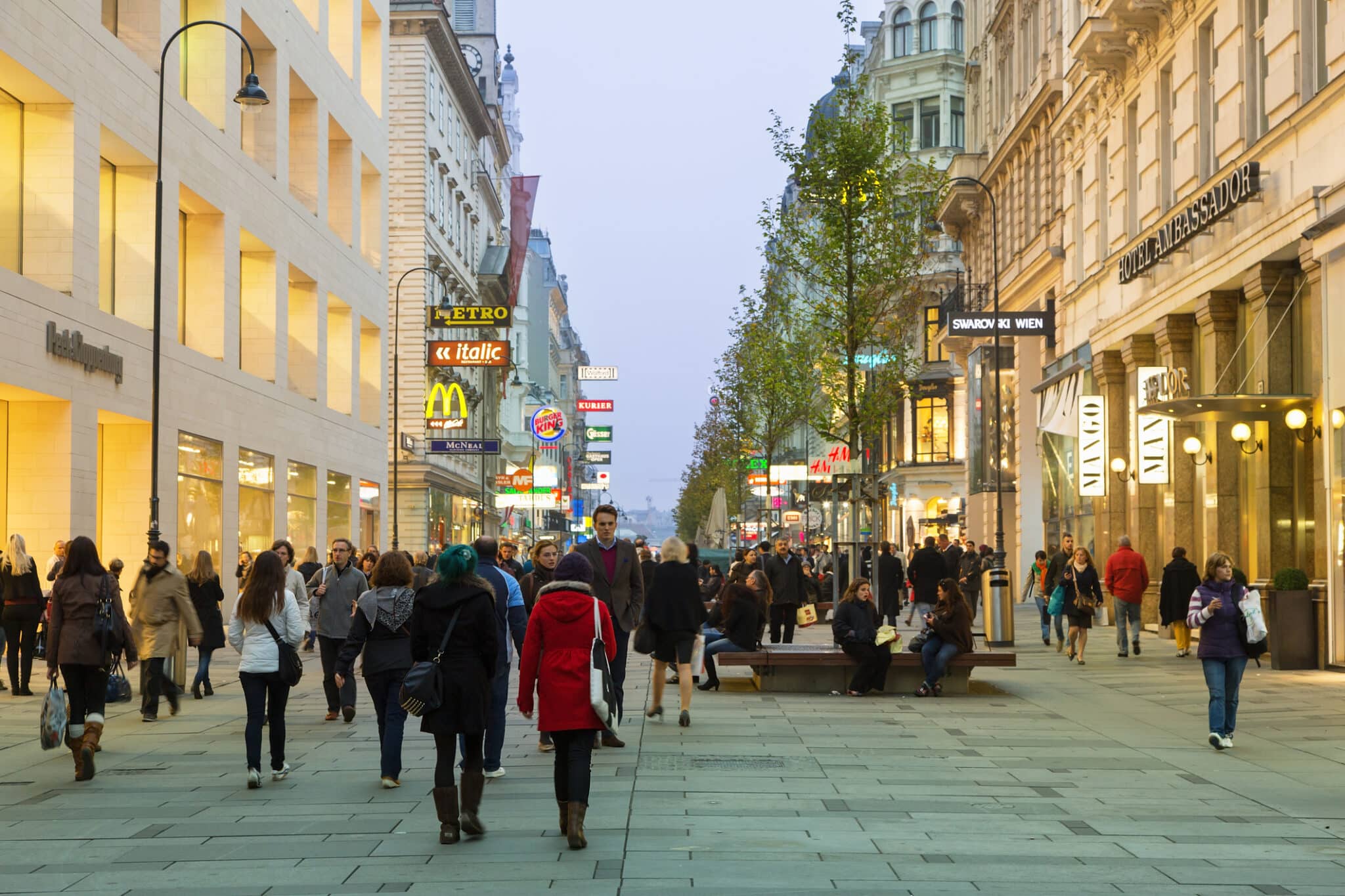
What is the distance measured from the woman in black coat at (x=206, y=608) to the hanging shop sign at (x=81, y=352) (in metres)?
5.18

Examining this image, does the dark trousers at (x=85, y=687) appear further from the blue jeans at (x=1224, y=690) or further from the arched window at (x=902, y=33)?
the arched window at (x=902, y=33)

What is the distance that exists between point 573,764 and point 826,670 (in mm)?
10268

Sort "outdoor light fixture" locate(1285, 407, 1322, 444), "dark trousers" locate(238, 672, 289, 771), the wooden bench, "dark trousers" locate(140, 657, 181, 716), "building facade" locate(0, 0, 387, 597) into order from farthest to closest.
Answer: "building facade" locate(0, 0, 387, 597), "outdoor light fixture" locate(1285, 407, 1322, 444), the wooden bench, "dark trousers" locate(140, 657, 181, 716), "dark trousers" locate(238, 672, 289, 771)

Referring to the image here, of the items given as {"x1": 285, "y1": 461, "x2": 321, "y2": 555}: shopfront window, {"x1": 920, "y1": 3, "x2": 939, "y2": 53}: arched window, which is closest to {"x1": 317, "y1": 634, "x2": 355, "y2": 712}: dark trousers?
{"x1": 285, "y1": 461, "x2": 321, "y2": 555}: shopfront window

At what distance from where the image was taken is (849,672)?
1912cm

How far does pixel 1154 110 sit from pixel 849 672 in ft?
47.5

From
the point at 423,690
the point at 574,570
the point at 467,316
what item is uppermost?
the point at 467,316

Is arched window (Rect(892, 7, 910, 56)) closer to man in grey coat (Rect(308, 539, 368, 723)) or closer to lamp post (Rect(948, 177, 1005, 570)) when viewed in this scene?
lamp post (Rect(948, 177, 1005, 570))

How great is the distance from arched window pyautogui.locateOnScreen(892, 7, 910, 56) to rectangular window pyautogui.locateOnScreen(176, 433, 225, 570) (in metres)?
45.7

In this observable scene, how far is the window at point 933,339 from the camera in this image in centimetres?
5656

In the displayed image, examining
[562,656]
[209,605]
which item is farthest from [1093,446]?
[562,656]

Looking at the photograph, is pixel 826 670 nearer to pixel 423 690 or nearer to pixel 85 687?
pixel 85 687

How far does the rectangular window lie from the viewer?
93.1 ft

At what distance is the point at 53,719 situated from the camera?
1152 centimetres
